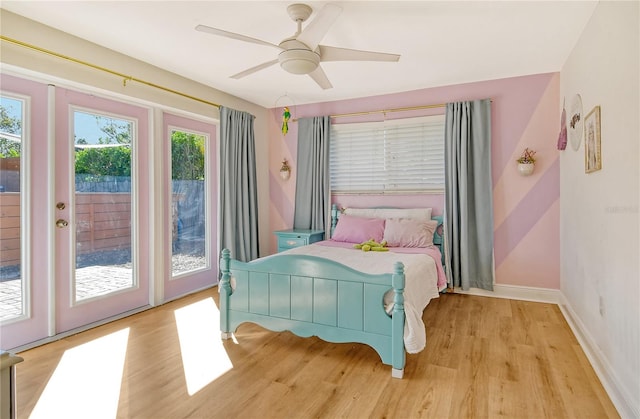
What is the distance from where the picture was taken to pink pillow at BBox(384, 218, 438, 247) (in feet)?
12.0

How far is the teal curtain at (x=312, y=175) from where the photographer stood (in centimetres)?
466

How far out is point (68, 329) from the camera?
2887 mm

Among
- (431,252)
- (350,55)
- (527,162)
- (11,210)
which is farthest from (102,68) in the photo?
(527,162)

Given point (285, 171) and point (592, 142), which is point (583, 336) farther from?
point (285, 171)

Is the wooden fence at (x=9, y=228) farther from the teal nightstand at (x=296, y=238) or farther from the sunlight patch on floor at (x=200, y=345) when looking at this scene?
the teal nightstand at (x=296, y=238)

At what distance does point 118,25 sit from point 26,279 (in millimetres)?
2030

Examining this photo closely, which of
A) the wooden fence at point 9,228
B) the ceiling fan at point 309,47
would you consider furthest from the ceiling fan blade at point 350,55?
the wooden fence at point 9,228

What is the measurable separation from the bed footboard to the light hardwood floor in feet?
0.59

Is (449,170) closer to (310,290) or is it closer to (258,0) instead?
(310,290)

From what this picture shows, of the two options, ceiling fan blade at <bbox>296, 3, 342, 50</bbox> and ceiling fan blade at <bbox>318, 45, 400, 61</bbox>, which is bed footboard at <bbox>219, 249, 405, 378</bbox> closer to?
ceiling fan blade at <bbox>318, 45, 400, 61</bbox>

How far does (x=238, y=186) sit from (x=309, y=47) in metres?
2.45

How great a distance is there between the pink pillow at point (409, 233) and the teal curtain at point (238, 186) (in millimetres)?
1778

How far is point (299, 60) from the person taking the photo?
7.35ft

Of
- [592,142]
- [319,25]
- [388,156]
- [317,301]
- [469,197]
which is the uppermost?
[319,25]
